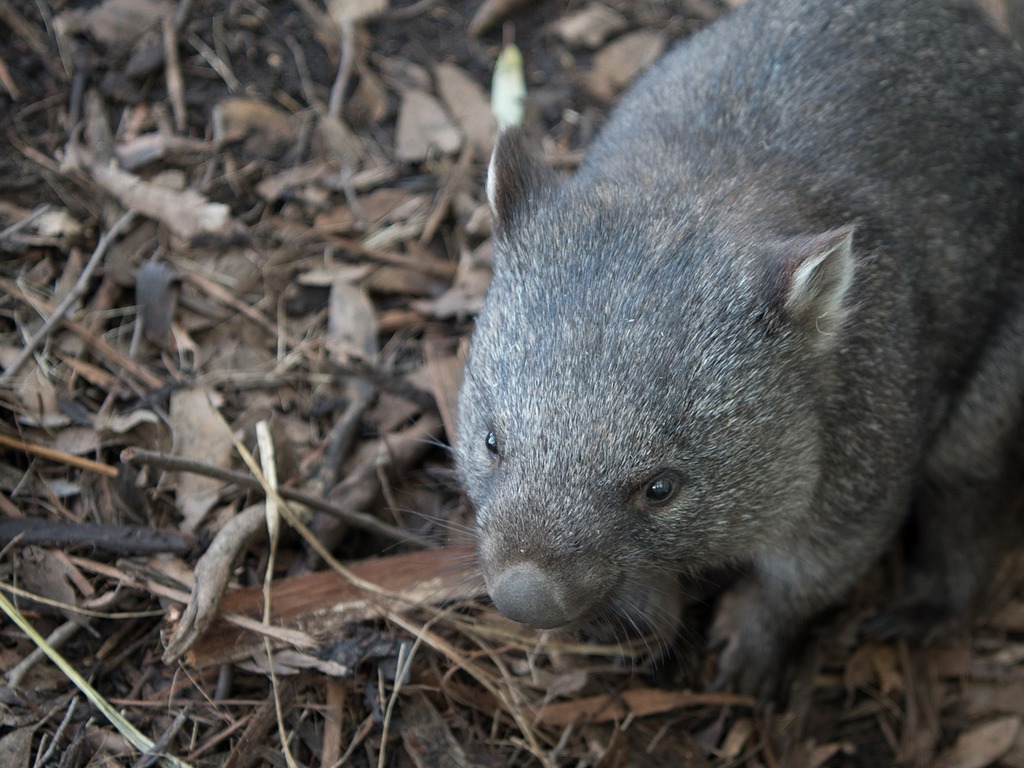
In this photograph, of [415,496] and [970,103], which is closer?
[970,103]

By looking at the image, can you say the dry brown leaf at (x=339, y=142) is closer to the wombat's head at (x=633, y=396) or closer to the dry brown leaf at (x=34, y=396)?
the dry brown leaf at (x=34, y=396)

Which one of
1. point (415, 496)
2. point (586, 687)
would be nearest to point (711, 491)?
point (586, 687)

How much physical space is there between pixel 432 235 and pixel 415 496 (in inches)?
60.0

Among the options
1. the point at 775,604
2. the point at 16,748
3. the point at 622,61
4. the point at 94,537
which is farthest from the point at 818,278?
the point at 622,61

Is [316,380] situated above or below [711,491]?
below

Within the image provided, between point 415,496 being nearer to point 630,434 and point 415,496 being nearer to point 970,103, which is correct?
point 630,434

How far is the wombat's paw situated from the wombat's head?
104 cm

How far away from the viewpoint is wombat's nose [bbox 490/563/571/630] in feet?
10.1

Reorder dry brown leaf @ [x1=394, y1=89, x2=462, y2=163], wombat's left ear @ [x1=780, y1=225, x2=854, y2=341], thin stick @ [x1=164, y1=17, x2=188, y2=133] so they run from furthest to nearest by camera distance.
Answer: dry brown leaf @ [x1=394, y1=89, x2=462, y2=163], thin stick @ [x1=164, y1=17, x2=188, y2=133], wombat's left ear @ [x1=780, y1=225, x2=854, y2=341]

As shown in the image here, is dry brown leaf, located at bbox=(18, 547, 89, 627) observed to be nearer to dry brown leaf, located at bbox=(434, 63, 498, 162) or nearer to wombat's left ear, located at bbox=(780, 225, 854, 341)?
wombat's left ear, located at bbox=(780, 225, 854, 341)

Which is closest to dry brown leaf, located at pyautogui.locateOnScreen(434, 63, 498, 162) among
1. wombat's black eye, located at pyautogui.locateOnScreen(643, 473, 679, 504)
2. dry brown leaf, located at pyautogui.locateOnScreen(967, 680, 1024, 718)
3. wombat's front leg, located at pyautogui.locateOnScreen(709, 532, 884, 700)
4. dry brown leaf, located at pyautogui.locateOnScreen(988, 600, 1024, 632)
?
wombat's front leg, located at pyautogui.locateOnScreen(709, 532, 884, 700)

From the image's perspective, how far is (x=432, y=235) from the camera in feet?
17.6

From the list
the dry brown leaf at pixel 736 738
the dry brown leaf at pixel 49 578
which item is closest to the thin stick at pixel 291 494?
the dry brown leaf at pixel 49 578

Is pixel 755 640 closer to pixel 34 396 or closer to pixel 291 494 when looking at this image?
pixel 291 494
